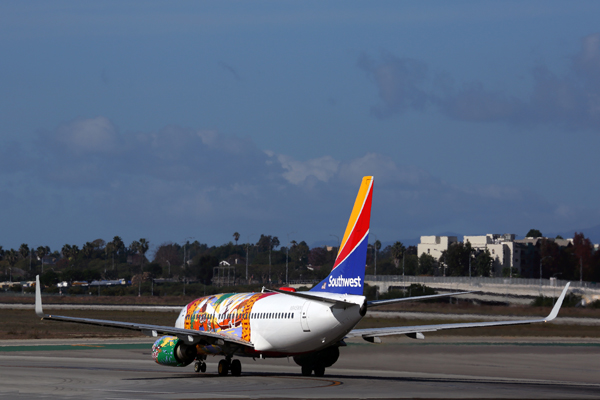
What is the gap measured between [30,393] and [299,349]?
10.3 m

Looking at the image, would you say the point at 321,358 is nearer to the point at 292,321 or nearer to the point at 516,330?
the point at 292,321

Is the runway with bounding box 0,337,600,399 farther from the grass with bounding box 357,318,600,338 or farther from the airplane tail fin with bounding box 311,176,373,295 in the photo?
the grass with bounding box 357,318,600,338

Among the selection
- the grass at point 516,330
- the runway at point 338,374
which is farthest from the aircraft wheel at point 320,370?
the grass at point 516,330

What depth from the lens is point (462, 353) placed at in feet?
166

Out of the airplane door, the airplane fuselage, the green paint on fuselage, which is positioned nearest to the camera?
the airplane fuselage

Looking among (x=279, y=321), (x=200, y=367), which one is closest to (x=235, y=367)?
(x=200, y=367)

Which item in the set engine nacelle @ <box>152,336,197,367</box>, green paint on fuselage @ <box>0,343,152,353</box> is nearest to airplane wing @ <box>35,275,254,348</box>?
engine nacelle @ <box>152,336,197,367</box>

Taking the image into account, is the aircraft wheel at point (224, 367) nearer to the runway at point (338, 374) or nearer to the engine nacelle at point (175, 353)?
the runway at point (338, 374)

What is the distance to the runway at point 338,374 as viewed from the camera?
2738 cm

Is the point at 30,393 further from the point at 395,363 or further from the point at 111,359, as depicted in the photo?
the point at 395,363

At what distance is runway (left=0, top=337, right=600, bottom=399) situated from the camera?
1078 inches

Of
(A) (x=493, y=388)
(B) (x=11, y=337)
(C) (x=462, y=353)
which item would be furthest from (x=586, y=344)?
(B) (x=11, y=337)

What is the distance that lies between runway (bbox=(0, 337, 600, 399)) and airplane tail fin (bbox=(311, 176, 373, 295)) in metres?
3.68

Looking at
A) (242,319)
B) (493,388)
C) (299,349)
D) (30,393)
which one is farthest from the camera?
(242,319)
